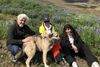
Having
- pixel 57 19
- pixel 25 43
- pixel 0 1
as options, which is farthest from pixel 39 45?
pixel 0 1

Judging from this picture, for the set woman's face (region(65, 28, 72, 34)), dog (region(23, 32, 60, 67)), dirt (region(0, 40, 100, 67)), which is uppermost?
woman's face (region(65, 28, 72, 34))

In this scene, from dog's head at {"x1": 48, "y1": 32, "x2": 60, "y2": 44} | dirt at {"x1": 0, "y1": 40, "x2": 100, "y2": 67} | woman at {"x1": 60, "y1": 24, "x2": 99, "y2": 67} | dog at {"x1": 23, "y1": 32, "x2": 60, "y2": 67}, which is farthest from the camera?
woman at {"x1": 60, "y1": 24, "x2": 99, "y2": 67}

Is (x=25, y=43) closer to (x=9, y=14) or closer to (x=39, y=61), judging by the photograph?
(x=39, y=61)

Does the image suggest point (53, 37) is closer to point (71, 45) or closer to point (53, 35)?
point (53, 35)

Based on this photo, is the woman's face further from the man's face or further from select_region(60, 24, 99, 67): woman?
the man's face

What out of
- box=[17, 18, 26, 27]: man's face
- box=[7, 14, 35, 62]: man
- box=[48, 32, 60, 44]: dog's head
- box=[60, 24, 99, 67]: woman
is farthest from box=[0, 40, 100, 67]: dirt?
box=[17, 18, 26, 27]: man's face

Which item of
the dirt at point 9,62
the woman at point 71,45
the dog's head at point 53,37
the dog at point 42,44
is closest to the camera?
the dog at point 42,44

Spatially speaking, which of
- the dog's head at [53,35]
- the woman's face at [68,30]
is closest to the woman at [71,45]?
the woman's face at [68,30]

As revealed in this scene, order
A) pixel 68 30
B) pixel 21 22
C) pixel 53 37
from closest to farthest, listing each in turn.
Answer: pixel 21 22 < pixel 53 37 < pixel 68 30

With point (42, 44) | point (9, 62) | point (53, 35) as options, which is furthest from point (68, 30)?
point (9, 62)

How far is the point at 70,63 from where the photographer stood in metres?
9.00

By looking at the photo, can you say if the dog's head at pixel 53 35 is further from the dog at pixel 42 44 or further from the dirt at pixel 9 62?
the dirt at pixel 9 62

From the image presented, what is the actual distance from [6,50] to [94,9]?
24483 millimetres

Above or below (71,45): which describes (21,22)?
above
